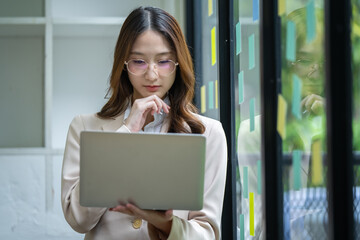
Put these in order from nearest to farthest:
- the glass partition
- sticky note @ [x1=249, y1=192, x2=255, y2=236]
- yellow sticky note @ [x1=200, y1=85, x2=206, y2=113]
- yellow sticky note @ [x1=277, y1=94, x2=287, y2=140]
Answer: yellow sticky note @ [x1=277, y1=94, x2=287, y2=140] → sticky note @ [x1=249, y1=192, x2=255, y2=236] → the glass partition → yellow sticky note @ [x1=200, y1=85, x2=206, y2=113]

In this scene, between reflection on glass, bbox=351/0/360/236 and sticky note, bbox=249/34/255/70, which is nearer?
reflection on glass, bbox=351/0/360/236

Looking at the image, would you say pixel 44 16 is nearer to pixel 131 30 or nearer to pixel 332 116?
pixel 131 30

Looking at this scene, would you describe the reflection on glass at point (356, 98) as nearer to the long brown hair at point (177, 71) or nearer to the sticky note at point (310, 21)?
the sticky note at point (310, 21)

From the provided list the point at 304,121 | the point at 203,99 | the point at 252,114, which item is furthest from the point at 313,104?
the point at 203,99

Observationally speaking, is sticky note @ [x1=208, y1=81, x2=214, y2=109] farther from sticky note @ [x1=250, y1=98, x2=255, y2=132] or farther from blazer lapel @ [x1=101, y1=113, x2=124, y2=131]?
blazer lapel @ [x1=101, y1=113, x2=124, y2=131]

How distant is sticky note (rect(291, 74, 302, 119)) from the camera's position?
5.48ft

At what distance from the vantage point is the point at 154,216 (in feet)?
4.56

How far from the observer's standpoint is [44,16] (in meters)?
4.02

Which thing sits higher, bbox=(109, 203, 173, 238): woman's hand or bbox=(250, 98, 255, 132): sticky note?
bbox=(250, 98, 255, 132): sticky note

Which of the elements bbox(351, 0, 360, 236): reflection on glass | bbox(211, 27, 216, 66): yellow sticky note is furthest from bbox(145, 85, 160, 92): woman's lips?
bbox(211, 27, 216, 66): yellow sticky note

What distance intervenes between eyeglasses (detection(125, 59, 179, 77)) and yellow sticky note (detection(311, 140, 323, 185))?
45cm

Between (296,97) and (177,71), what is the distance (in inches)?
13.9

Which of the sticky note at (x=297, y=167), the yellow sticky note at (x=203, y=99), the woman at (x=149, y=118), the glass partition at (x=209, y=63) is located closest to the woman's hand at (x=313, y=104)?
the sticky note at (x=297, y=167)

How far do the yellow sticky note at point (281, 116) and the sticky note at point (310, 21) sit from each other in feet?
0.87
